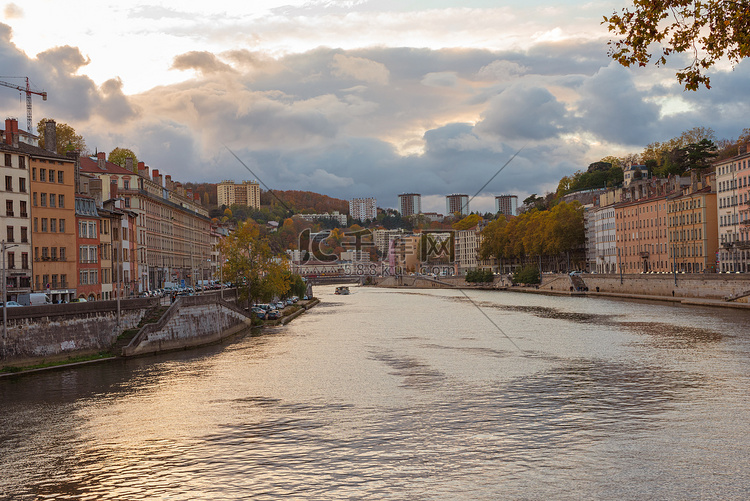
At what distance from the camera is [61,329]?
47812mm

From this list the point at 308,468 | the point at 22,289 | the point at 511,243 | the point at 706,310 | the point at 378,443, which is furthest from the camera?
the point at 511,243

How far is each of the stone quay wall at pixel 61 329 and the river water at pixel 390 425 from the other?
6.36 feet

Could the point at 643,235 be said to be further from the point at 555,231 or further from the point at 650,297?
the point at 650,297

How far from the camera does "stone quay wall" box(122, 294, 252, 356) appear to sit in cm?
5450

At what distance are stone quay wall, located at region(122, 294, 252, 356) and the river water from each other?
2.63 m

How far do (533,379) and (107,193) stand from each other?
214 feet

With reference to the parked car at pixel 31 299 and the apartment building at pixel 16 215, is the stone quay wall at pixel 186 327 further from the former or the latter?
the apartment building at pixel 16 215

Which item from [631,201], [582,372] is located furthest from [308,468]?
[631,201]

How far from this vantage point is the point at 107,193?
92.4 m

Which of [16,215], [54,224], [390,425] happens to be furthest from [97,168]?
[390,425]

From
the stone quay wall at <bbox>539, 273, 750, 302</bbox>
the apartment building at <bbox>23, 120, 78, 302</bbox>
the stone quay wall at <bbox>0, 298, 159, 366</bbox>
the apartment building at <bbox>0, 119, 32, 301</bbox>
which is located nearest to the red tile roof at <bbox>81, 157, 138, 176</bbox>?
the apartment building at <bbox>23, 120, 78, 302</bbox>

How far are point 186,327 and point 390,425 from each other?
3225cm

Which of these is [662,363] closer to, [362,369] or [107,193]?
[362,369]

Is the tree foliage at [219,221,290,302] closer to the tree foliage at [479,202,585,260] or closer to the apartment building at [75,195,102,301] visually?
the apartment building at [75,195,102,301]
